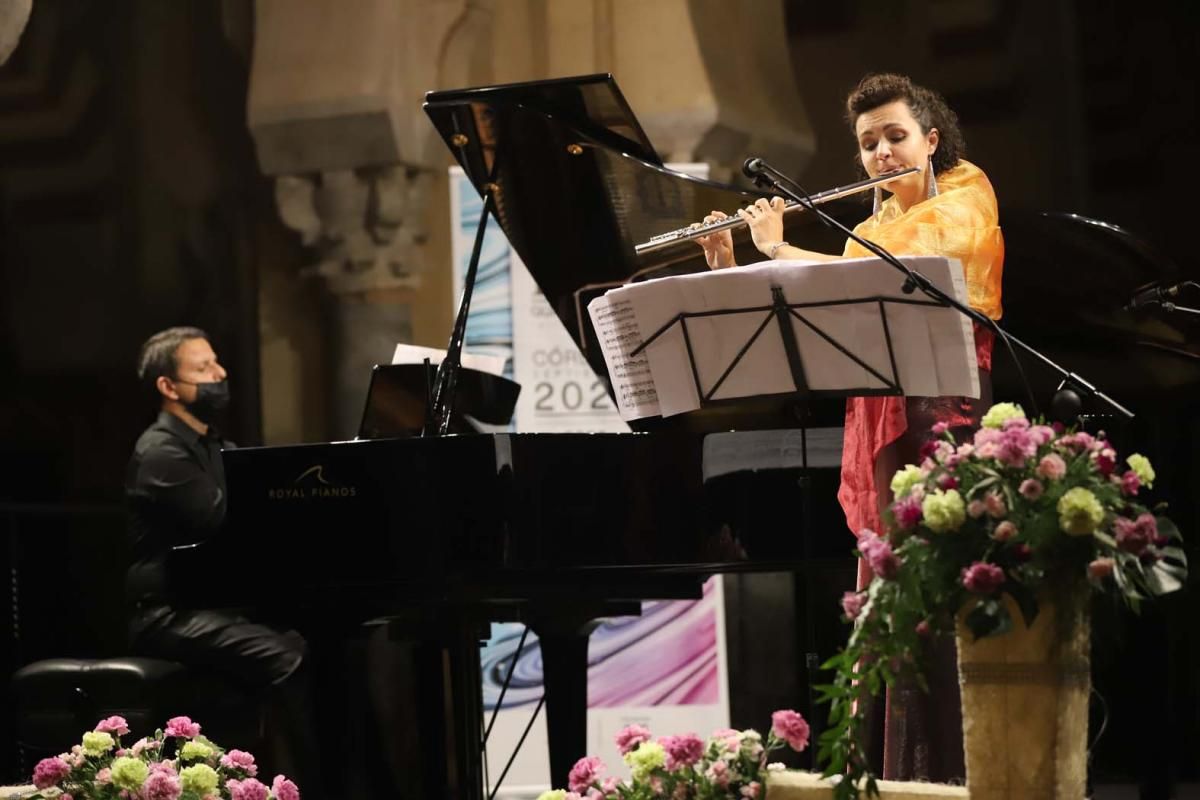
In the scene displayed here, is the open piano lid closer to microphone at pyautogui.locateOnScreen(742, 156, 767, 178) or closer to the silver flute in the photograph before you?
the silver flute

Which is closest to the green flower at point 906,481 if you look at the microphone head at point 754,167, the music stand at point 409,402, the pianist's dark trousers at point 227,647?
the microphone head at point 754,167

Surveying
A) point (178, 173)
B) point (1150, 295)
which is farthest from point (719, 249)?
point (178, 173)

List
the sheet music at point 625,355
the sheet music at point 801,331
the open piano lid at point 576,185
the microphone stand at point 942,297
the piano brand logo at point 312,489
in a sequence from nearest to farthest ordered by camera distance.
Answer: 1. the microphone stand at point 942,297
2. the sheet music at point 801,331
3. the sheet music at point 625,355
4. the piano brand logo at point 312,489
5. the open piano lid at point 576,185

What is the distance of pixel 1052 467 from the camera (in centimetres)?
248

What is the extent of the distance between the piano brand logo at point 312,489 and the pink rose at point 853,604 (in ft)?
4.88

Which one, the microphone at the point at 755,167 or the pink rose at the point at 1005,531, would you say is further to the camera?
the microphone at the point at 755,167

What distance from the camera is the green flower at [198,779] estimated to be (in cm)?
310

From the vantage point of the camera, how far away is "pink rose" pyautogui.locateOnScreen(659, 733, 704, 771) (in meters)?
2.77

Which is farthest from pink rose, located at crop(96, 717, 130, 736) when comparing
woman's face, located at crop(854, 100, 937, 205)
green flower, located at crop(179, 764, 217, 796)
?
woman's face, located at crop(854, 100, 937, 205)

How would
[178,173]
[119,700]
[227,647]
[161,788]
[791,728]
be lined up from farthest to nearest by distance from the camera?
[178,173]
[227,647]
[119,700]
[161,788]
[791,728]

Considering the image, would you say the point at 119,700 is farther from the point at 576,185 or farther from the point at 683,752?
the point at 683,752

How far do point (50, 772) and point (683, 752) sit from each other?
1127mm

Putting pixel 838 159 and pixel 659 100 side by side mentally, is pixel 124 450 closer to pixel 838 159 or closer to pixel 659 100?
pixel 659 100

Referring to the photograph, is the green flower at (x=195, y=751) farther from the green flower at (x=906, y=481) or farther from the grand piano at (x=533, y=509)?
the green flower at (x=906, y=481)
